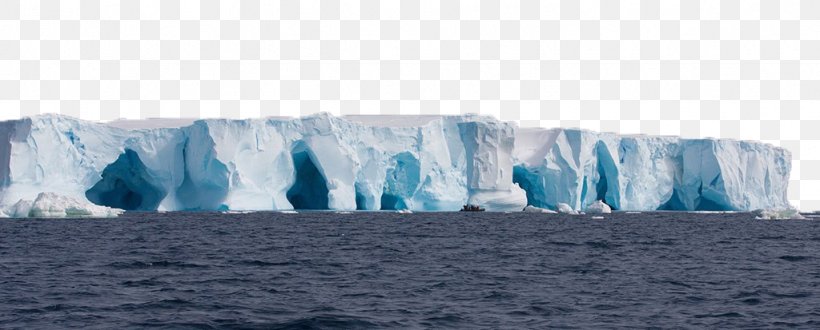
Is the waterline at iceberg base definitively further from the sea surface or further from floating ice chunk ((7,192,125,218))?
the sea surface

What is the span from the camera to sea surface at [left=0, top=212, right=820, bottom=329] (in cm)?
1071

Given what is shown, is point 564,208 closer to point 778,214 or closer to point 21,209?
point 778,214

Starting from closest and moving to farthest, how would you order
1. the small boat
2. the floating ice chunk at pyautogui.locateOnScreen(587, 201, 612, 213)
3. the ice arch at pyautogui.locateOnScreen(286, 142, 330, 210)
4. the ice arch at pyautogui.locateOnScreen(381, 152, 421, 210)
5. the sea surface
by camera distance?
the sea surface, the ice arch at pyautogui.locateOnScreen(381, 152, 421, 210), the ice arch at pyautogui.locateOnScreen(286, 142, 330, 210), the small boat, the floating ice chunk at pyautogui.locateOnScreen(587, 201, 612, 213)

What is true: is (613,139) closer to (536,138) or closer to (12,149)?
(536,138)

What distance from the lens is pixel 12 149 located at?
114 ft

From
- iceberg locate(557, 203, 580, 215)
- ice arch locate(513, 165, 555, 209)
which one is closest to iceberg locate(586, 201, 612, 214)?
iceberg locate(557, 203, 580, 215)

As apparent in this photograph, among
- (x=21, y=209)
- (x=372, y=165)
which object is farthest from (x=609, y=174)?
(x=21, y=209)

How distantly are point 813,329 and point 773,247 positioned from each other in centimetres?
1218

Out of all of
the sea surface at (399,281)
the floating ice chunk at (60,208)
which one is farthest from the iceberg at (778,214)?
the floating ice chunk at (60,208)

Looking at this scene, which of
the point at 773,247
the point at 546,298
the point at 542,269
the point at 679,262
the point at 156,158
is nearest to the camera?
the point at 546,298

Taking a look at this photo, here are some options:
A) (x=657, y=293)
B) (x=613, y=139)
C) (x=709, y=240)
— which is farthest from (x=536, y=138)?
(x=657, y=293)

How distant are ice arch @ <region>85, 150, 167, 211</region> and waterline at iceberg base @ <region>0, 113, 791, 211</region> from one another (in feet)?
0.22

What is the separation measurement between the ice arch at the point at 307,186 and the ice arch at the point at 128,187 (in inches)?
211

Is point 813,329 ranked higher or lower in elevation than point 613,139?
lower
